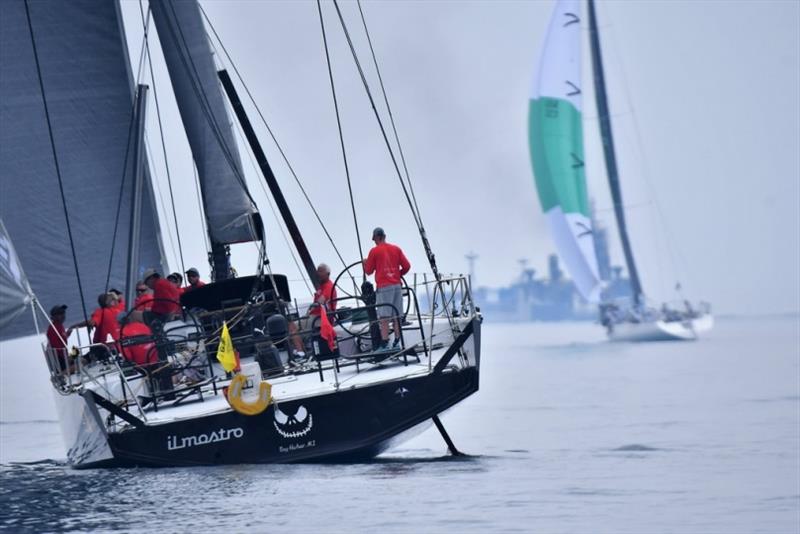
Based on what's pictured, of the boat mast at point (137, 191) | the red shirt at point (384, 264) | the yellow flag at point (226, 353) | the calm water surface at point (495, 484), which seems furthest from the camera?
the boat mast at point (137, 191)

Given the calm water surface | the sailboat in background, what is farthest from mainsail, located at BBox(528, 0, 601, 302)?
the calm water surface

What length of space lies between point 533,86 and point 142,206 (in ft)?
146

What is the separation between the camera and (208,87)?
2109cm

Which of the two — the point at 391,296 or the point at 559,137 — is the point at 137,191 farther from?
the point at 559,137

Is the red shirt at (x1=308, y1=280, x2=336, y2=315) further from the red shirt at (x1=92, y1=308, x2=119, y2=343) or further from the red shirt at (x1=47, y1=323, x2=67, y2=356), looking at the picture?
the red shirt at (x1=47, y1=323, x2=67, y2=356)

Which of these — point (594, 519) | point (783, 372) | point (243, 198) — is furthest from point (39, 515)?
point (783, 372)

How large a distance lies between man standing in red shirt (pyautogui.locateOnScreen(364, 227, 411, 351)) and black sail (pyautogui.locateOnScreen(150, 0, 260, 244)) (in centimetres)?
333

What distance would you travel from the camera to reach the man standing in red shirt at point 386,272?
698 inches

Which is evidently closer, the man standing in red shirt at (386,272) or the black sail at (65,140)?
the man standing in red shirt at (386,272)

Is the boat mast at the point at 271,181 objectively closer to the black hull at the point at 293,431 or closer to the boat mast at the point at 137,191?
the boat mast at the point at 137,191

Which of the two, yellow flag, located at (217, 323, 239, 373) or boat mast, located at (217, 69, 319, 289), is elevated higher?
boat mast, located at (217, 69, 319, 289)

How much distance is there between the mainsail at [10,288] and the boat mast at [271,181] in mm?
3487

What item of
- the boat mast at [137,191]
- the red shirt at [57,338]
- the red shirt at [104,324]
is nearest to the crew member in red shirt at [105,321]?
the red shirt at [104,324]

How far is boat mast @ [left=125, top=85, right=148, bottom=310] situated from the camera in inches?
882
